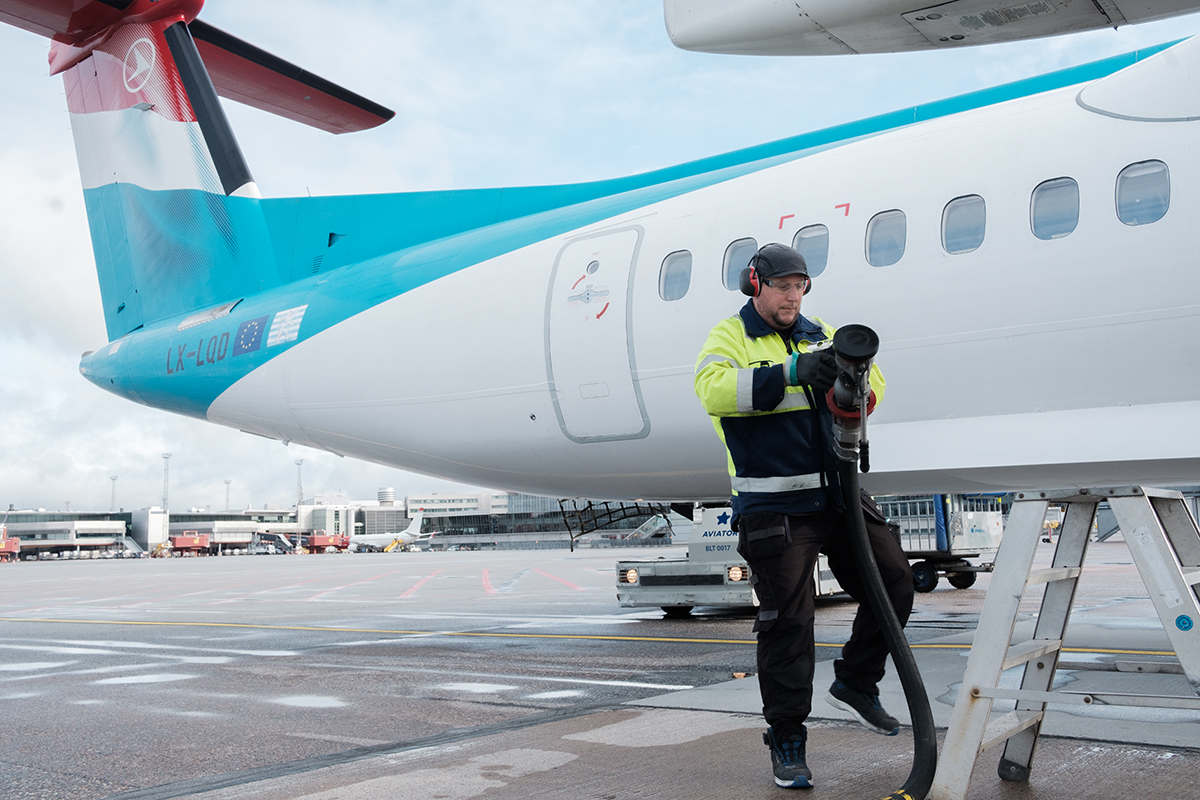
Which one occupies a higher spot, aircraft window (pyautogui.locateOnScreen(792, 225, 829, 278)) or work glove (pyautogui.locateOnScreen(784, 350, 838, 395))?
aircraft window (pyautogui.locateOnScreen(792, 225, 829, 278))

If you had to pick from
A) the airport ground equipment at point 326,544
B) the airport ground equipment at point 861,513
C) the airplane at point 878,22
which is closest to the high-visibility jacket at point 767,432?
the airport ground equipment at point 861,513

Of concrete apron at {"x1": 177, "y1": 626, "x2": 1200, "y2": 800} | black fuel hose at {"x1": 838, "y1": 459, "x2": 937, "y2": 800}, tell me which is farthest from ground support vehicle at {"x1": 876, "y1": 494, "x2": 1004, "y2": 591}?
black fuel hose at {"x1": 838, "y1": 459, "x2": 937, "y2": 800}

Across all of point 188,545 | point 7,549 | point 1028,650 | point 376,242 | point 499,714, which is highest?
point 376,242

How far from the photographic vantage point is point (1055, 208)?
5.64m

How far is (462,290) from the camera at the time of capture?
28.1 feet

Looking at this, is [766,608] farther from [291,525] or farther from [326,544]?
[291,525]

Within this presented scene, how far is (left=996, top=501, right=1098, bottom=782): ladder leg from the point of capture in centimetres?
345

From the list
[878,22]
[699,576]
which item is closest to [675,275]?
[878,22]

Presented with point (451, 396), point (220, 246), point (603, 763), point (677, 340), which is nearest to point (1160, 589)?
point (603, 763)

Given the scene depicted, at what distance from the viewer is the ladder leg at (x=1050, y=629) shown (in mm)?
3453

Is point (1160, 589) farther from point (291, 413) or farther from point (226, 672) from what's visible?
point (291, 413)

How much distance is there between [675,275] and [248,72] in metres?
8.00

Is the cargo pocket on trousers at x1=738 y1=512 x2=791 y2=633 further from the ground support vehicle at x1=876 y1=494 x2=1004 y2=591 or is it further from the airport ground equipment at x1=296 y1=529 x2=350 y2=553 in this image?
the airport ground equipment at x1=296 y1=529 x2=350 y2=553

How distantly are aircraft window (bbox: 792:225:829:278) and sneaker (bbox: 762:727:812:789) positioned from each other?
12.1 feet
